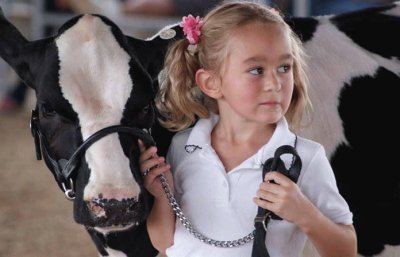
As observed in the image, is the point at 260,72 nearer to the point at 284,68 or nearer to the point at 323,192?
the point at 284,68

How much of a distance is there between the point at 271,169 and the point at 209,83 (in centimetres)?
27

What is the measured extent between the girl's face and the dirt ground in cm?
227

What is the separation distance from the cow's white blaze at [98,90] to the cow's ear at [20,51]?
0.35 feet

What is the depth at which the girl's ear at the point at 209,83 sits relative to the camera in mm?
1643

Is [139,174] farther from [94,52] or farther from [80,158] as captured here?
[94,52]

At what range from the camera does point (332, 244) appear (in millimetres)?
1516

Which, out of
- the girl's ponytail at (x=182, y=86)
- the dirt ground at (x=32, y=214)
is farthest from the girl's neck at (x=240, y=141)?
the dirt ground at (x=32, y=214)

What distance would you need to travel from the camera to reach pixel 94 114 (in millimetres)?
1657

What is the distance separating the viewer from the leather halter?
161cm

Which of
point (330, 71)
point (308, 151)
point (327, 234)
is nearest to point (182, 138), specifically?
point (308, 151)

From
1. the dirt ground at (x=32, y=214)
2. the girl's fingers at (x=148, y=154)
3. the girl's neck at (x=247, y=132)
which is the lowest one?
the dirt ground at (x=32, y=214)

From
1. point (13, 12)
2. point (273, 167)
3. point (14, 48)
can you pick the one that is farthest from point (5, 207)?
point (13, 12)

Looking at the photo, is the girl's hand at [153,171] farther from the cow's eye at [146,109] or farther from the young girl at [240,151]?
the cow's eye at [146,109]

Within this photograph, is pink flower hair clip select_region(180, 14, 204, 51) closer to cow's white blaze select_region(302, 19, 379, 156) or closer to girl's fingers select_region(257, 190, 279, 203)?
girl's fingers select_region(257, 190, 279, 203)
